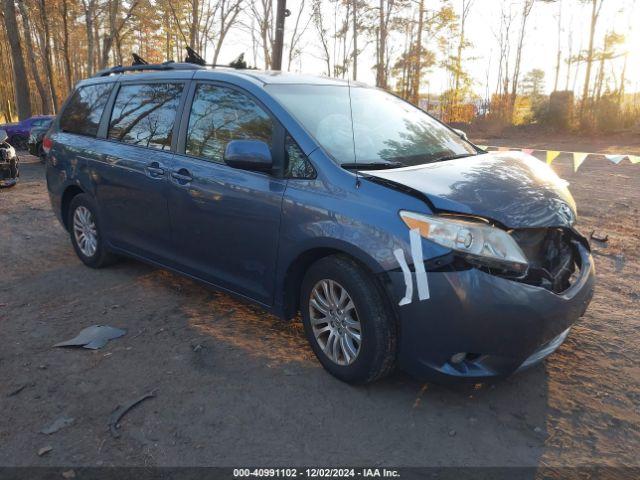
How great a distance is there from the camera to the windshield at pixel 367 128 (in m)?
3.40

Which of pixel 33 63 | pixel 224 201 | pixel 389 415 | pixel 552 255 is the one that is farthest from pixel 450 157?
pixel 33 63

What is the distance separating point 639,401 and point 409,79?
32359 millimetres

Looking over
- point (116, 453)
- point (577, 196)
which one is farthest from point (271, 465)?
point (577, 196)

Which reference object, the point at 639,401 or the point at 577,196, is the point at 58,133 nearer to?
the point at 639,401

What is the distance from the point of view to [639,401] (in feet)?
9.90

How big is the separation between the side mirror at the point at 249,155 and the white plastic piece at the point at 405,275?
3.47ft

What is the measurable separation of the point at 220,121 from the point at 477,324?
2.31m

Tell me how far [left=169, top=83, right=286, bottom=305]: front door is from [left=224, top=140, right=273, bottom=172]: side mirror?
14 cm

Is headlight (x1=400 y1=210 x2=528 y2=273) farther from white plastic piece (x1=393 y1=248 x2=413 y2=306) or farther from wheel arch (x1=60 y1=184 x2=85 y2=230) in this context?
wheel arch (x1=60 y1=184 x2=85 y2=230)

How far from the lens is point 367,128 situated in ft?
12.1

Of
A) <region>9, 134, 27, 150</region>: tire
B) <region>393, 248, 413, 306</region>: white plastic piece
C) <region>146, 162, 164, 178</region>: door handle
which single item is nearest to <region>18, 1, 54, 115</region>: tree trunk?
<region>9, 134, 27, 150</region>: tire

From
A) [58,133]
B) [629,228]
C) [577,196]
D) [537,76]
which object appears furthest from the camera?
[537,76]

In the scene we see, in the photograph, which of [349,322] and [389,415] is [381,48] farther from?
[389,415]

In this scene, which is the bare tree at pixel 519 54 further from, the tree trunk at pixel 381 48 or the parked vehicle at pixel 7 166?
the parked vehicle at pixel 7 166
